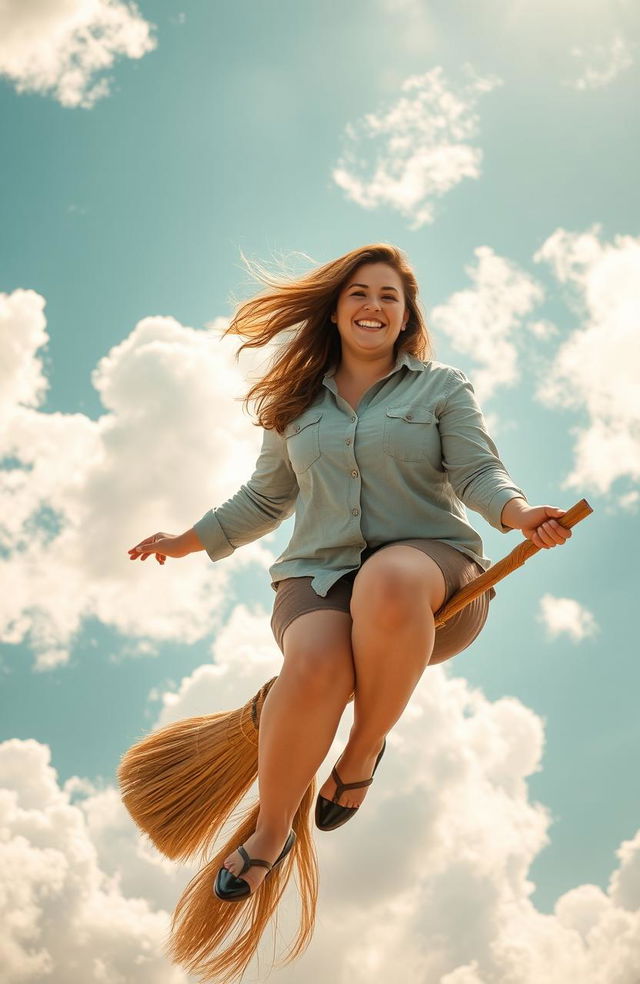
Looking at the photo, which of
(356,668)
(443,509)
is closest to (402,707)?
(356,668)

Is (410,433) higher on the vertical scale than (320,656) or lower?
higher

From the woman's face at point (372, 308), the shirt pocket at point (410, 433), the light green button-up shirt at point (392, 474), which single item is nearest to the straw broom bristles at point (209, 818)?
the light green button-up shirt at point (392, 474)

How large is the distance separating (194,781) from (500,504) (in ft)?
5.41

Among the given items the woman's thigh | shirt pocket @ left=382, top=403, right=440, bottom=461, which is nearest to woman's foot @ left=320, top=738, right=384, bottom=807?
the woman's thigh

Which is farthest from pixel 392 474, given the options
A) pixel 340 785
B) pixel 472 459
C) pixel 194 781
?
pixel 194 781

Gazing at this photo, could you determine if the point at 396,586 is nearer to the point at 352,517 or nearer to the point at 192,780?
the point at 352,517

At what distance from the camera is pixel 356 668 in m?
3.03

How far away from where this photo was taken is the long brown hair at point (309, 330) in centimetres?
377

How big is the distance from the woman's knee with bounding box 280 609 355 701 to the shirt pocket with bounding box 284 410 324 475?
2.02 ft

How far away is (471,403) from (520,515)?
1.91ft

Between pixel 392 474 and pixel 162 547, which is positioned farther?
pixel 162 547

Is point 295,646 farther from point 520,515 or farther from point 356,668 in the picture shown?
point 520,515

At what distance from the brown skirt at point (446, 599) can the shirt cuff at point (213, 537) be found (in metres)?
0.48

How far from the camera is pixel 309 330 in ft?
12.7
